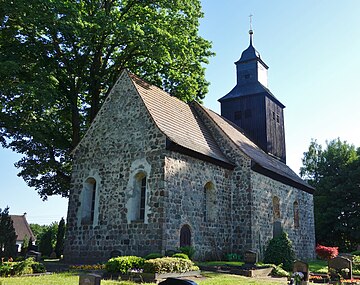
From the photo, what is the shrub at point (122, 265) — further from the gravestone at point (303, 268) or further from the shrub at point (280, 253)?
the shrub at point (280, 253)

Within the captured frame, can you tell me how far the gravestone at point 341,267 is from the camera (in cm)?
1405

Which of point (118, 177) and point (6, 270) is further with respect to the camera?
point (118, 177)

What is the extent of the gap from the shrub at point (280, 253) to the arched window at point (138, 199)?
21.7ft

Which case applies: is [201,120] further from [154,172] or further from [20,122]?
[20,122]

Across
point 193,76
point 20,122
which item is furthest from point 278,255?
point 20,122

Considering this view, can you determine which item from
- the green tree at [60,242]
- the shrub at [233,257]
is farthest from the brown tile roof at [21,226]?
the shrub at [233,257]

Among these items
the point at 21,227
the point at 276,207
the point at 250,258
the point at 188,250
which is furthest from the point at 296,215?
the point at 21,227

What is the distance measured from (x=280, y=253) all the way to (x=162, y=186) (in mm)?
6904

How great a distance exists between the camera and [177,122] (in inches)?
758

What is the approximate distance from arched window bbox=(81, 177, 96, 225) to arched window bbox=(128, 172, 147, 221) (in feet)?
9.44

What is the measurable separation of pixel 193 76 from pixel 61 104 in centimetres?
838

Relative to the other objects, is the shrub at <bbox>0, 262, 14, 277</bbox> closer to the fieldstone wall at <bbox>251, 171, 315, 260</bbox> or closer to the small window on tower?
the fieldstone wall at <bbox>251, 171, 315, 260</bbox>

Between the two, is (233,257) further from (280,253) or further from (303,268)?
(303,268)

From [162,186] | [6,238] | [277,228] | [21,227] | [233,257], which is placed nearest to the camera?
[162,186]
